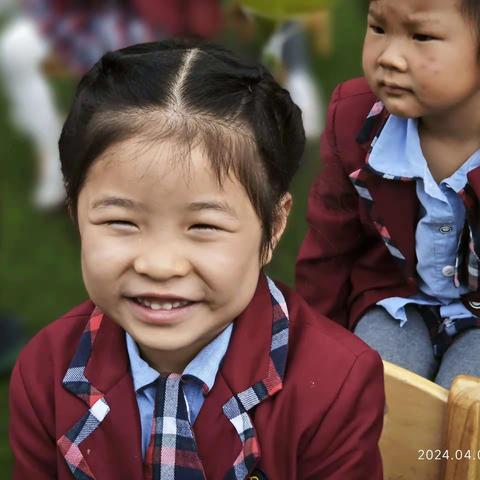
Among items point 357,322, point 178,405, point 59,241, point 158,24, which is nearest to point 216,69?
point 178,405

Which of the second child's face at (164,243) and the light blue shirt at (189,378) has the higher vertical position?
the second child's face at (164,243)

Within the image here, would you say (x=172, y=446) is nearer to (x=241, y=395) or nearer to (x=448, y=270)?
(x=241, y=395)

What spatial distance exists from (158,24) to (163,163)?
156 centimetres

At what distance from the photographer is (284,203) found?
1.21 m

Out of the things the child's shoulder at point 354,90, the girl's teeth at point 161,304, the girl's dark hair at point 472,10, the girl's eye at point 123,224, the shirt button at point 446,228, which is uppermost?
the girl's dark hair at point 472,10

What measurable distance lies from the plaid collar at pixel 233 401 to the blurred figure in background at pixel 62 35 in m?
1.37

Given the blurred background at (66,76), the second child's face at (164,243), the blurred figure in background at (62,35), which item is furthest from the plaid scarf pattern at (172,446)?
the blurred figure in background at (62,35)

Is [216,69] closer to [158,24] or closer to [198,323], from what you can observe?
[198,323]

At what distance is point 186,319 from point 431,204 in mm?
542

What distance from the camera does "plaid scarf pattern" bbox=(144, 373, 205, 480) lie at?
121 cm

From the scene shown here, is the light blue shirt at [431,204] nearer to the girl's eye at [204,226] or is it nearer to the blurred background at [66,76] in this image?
the girl's eye at [204,226]

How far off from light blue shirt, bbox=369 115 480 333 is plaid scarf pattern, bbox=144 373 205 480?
0.53 meters

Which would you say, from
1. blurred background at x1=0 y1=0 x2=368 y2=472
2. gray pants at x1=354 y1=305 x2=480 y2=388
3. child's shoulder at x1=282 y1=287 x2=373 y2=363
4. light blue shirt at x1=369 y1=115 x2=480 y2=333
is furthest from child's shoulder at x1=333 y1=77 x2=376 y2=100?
blurred background at x1=0 y1=0 x2=368 y2=472

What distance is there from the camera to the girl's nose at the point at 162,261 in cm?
107
